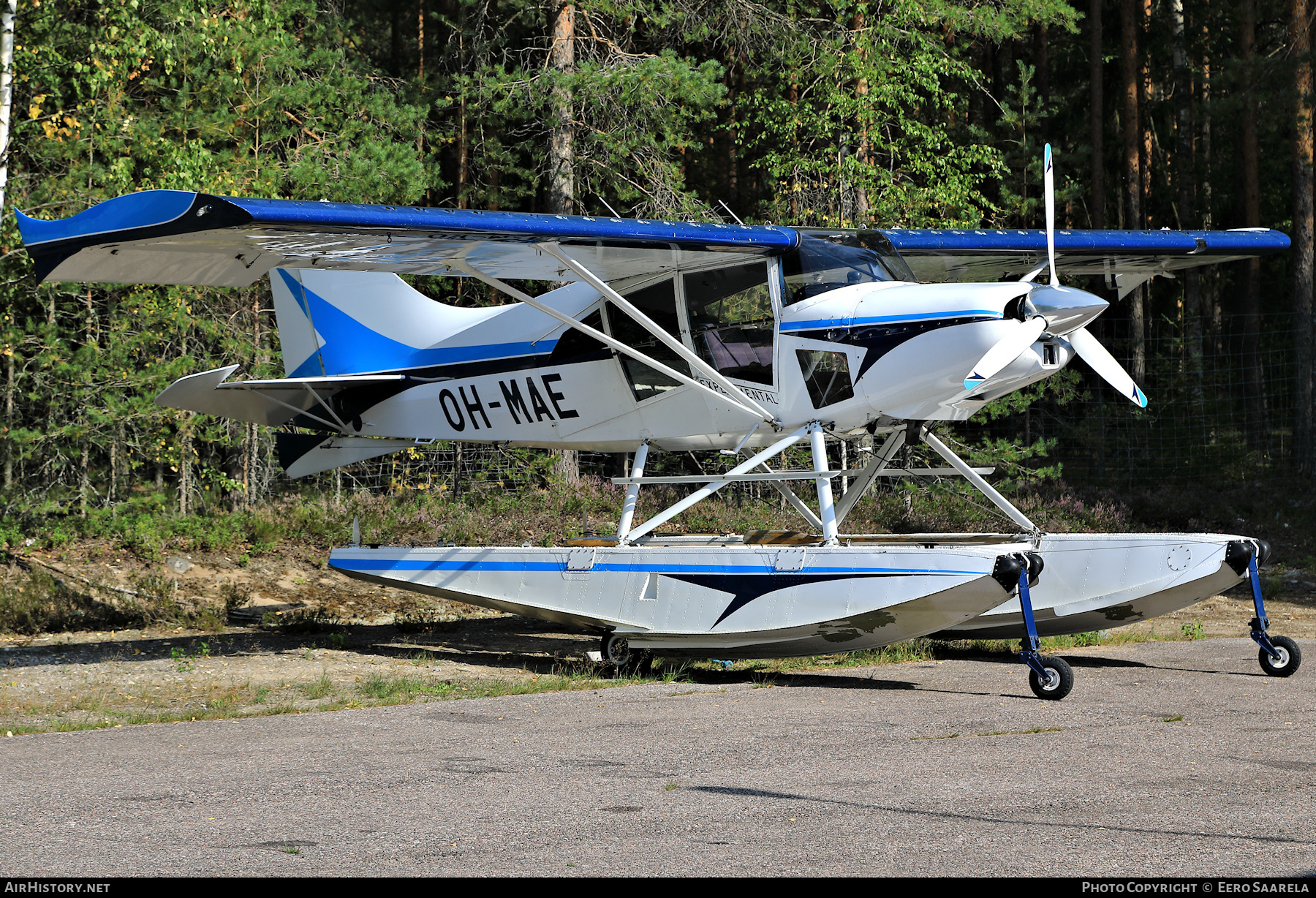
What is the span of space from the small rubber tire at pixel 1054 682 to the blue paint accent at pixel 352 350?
234 inches

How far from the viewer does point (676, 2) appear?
1848 cm

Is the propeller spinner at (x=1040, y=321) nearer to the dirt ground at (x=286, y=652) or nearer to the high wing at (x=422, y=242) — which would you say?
the high wing at (x=422, y=242)

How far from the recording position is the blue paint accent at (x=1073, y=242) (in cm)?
1045

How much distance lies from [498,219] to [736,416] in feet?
8.38

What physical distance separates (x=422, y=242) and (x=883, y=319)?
3.38 meters

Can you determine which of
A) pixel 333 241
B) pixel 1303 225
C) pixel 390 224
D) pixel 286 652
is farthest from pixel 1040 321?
pixel 1303 225

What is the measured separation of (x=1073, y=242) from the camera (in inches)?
410

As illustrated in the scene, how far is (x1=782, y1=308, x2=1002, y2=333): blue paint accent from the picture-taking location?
8289 mm

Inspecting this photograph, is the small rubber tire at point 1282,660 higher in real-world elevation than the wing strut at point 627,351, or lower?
lower

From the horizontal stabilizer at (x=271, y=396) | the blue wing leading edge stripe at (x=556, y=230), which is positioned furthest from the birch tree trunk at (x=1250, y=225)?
the horizontal stabilizer at (x=271, y=396)

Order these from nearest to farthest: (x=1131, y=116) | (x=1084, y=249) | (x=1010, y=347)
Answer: (x=1010, y=347) → (x=1084, y=249) → (x=1131, y=116)

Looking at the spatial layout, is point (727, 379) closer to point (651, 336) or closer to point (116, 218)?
point (651, 336)

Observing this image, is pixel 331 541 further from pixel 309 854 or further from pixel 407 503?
pixel 309 854

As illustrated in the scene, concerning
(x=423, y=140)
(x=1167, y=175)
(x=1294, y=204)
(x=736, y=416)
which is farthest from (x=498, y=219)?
(x=1167, y=175)
